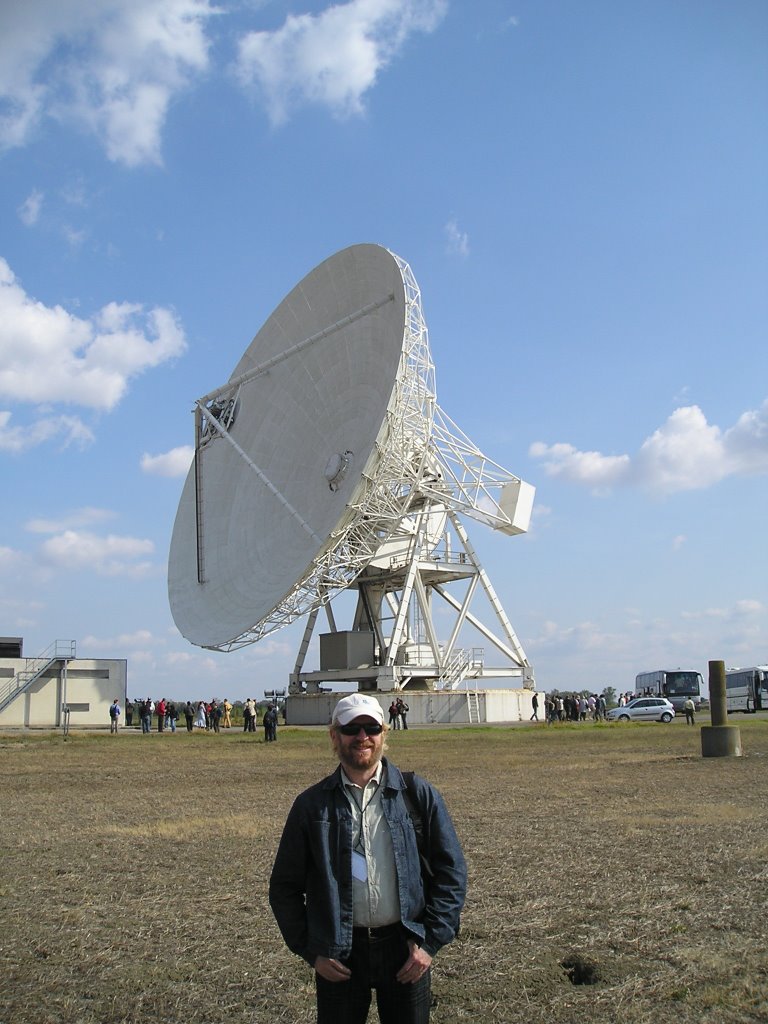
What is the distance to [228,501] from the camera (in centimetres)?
3738

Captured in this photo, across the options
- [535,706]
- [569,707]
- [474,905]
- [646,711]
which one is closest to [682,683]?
[646,711]

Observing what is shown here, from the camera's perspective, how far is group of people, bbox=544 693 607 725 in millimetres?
45438

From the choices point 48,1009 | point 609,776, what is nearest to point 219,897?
point 48,1009

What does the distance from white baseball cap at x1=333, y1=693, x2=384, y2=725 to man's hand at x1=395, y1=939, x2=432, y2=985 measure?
0.90 m

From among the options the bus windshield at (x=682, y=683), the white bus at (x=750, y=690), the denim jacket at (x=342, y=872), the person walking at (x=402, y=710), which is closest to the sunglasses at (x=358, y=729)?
the denim jacket at (x=342, y=872)

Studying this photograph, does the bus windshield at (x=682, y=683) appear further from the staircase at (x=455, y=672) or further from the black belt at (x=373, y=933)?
the black belt at (x=373, y=933)

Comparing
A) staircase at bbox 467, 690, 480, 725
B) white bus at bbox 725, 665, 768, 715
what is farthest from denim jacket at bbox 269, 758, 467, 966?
white bus at bbox 725, 665, 768, 715

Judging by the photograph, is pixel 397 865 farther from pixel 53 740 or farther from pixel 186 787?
pixel 53 740

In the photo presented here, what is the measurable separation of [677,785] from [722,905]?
901 cm

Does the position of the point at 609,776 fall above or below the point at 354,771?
below

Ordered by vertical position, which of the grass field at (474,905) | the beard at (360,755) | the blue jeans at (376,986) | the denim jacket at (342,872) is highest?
the beard at (360,755)

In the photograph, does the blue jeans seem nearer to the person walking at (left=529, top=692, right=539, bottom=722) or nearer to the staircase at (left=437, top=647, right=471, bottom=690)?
the staircase at (left=437, top=647, right=471, bottom=690)

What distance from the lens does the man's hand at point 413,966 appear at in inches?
160

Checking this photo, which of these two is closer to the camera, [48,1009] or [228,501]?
[48,1009]
